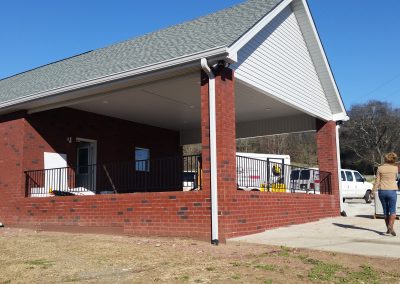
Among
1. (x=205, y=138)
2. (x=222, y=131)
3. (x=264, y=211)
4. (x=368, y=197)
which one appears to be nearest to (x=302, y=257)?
(x=222, y=131)

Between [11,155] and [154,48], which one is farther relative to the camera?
[11,155]

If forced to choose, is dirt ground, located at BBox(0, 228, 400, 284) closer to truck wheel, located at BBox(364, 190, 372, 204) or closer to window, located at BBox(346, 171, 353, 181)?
window, located at BBox(346, 171, 353, 181)

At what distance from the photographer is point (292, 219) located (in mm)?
12438

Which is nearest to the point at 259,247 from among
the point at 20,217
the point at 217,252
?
the point at 217,252

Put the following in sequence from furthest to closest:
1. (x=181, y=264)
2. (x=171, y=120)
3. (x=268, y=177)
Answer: (x=171, y=120), (x=268, y=177), (x=181, y=264)

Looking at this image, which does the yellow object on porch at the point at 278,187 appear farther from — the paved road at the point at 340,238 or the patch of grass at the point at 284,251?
the patch of grass at the point at 284,251

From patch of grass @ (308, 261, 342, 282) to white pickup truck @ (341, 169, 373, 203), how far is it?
703 inches

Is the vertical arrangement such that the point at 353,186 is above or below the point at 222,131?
below

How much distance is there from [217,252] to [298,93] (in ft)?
24.3

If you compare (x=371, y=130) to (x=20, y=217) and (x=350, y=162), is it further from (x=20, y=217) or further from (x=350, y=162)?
(x=20, y=217)

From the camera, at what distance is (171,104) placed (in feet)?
48.2

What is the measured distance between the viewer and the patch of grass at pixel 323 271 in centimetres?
595

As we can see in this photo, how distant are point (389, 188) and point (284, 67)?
202 inches

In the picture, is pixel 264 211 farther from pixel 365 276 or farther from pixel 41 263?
pixel 41 263
